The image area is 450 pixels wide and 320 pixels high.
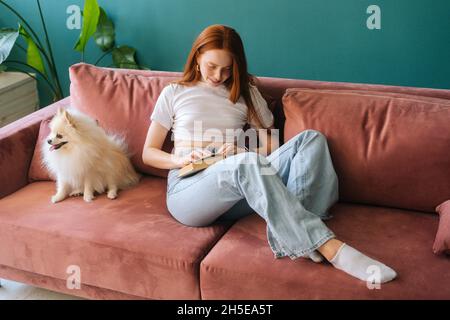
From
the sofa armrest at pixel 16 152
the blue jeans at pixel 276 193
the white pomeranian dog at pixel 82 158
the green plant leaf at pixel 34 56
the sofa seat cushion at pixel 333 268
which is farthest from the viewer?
the green plant leaf at pixel 34 56

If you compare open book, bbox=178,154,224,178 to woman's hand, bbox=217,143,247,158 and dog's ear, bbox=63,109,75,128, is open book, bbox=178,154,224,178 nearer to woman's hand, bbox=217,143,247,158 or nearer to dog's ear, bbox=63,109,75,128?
woman's hand, bbox=217,143,247,158

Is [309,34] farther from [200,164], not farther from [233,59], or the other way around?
[200,164]

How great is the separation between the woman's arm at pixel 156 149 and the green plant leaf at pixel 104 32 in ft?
4.12

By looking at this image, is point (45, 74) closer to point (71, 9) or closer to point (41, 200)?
point (71, 9)

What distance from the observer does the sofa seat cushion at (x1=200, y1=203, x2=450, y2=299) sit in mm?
1430

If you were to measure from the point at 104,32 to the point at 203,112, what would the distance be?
1.37 metres

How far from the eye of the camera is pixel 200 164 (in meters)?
1.76

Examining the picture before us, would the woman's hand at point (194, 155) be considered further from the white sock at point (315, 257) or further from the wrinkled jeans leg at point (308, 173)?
the white sock at point (315, 257)

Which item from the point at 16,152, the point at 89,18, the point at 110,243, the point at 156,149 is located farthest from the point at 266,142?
the point at 89,18

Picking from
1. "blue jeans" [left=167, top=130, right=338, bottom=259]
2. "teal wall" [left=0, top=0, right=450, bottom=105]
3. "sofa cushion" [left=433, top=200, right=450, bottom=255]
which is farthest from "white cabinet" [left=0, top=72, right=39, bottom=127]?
"sofa cushion" [left=433, top=200, right=450, bottom=255]

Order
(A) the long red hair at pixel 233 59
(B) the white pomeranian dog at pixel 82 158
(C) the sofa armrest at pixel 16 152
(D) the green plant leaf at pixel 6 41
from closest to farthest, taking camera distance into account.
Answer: (A) the long red hair at pixel 233 59
(B) the white pomeranian dog at pixel 82 158
(C) the sofa armrest at pixel 16 152
(D) the green plant leaf at pixel 6 41

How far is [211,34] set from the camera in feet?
5.94

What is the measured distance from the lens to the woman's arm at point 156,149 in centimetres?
192

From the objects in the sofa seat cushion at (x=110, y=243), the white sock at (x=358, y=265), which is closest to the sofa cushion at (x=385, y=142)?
the white sock at (x=358, y=265)
